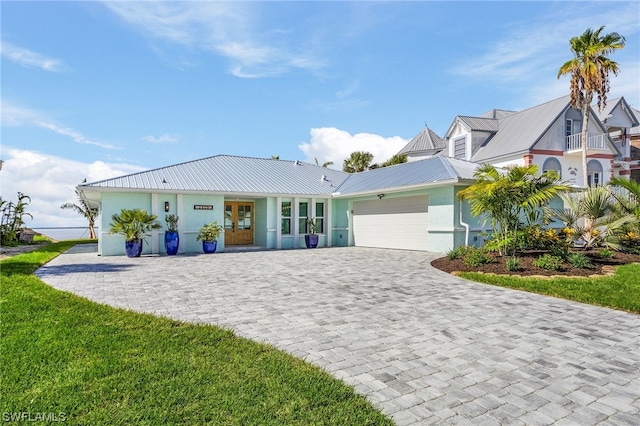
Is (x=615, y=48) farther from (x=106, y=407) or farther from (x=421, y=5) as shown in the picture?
(x=106, y=407)

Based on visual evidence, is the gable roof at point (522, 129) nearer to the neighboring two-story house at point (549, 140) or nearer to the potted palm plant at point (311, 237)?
the neighboring two-story house at point (549, 140)

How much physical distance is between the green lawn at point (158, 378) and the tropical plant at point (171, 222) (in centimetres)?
981

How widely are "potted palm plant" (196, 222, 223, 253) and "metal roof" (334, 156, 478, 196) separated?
248 inches

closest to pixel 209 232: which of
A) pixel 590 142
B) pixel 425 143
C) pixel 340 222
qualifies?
pixel 340 222

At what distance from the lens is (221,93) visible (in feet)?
39.8

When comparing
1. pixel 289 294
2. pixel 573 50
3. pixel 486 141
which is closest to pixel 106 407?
pixel 289 294

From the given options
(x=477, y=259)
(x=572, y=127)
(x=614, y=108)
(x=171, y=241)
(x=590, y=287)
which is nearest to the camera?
(x=590, y=287)

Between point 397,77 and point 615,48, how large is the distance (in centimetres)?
Answer: 1309

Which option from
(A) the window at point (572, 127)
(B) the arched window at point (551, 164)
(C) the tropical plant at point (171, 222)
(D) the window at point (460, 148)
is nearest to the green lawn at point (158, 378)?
(C) the tropical plant at point (171, 222)

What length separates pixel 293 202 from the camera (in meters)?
17.5

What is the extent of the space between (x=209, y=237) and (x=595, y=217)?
14016 mm

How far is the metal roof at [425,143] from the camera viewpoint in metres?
28.0

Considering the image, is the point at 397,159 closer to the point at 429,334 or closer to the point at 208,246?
the point at 208,246

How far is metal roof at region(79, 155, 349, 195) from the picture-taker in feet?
47.7
